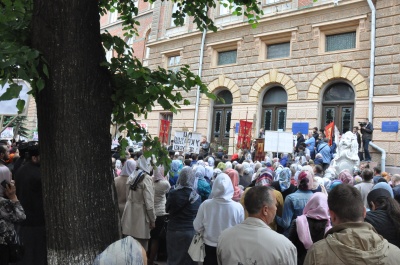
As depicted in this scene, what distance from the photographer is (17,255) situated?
362 centimetres

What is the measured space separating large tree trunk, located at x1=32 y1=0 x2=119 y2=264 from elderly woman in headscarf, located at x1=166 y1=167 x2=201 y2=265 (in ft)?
7.91

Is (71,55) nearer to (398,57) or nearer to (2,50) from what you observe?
(2,50)

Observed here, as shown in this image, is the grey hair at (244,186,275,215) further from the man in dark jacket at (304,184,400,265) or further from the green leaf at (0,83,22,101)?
the green leaf at (0,83,22,101)

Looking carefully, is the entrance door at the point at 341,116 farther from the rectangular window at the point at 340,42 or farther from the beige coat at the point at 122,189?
the beige coat at the point at 122,189

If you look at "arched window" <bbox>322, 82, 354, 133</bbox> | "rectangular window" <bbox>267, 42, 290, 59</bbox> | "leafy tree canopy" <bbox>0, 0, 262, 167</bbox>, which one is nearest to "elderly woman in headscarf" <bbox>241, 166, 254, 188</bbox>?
"leafy tree canopy" <bbox>0, 0, 262, 167</bbox>

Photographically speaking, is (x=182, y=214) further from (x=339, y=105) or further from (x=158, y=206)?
(x=339, y=105)

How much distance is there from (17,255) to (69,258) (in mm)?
1223

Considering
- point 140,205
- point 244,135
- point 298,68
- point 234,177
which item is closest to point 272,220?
point 234,177

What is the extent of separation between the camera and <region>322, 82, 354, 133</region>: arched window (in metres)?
16.6

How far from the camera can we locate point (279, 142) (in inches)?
522

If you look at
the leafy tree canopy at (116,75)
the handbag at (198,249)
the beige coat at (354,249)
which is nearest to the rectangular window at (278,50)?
the handbag at (198,249)

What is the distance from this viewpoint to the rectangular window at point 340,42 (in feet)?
55.0

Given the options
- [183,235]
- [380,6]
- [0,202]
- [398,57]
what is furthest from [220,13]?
[0,202]

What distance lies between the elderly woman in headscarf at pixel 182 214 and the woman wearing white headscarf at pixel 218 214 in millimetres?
804
